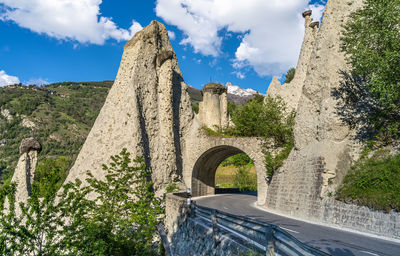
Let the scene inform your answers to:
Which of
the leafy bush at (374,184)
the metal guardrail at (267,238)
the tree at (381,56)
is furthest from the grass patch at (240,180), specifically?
the metal guardrail at (267,238)

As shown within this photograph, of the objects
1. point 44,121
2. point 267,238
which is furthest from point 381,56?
point 44,121

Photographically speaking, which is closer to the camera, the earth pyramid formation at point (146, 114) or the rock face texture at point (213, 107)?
the earth pyramid formation at point (146, 114)

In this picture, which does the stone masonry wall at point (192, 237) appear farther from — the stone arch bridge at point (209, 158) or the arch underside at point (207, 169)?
the arch underside at point (207, 169)

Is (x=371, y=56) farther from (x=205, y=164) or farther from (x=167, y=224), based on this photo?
(x=205, y=164)

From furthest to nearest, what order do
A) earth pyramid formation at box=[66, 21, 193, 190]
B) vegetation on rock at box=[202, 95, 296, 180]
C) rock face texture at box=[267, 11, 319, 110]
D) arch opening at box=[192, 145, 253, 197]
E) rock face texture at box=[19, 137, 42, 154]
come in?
rock face texture at box=[267, 11, 319, 110], arch opening at box=[192, 145, 253, 197], vegetation on rock at box=[202, 95, 296, 180], earth pyramid formation at box=[66, 21, 193, 190], rock face texture at box=[19, 137, 42, 154]

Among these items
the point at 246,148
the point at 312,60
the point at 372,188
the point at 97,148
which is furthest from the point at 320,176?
the point at 97,148

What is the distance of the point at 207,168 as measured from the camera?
100 feet

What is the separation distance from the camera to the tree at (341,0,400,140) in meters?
11.1

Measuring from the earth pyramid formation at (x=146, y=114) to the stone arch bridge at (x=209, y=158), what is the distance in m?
1.31

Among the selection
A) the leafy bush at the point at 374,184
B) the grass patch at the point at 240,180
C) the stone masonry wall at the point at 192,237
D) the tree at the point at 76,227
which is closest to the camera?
the stone masonry wall at the point at 192,237

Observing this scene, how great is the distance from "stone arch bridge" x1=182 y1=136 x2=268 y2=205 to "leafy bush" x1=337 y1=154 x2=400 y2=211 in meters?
10.9

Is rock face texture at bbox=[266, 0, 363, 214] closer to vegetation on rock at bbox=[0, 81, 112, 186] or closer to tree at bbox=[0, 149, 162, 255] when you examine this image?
tree at bbox=[0, 149, 162, 255]

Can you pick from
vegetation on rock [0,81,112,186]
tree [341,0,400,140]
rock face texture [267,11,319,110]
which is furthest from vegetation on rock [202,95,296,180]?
vegetation on rock [0,81,112,186]

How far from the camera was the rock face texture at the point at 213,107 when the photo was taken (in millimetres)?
30734
